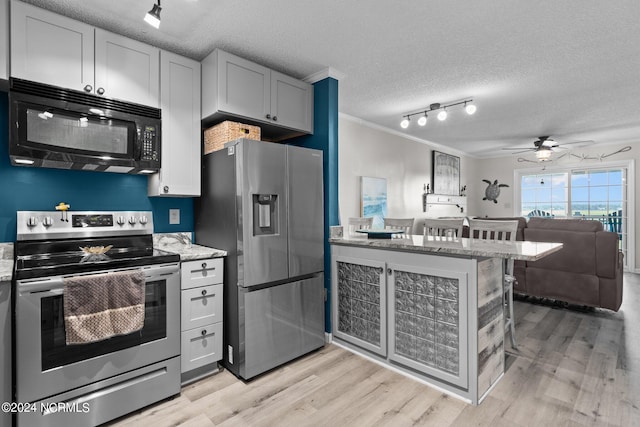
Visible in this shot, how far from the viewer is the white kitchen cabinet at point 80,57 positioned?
1873 mm

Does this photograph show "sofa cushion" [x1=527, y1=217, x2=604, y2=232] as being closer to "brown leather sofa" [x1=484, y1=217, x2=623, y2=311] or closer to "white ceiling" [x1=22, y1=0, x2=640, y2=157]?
"brown leather sofa" [x1=484, y1=217, x2=623, y2=311]

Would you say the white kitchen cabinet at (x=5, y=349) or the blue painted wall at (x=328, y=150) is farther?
the blue painted wall at (x=328, y=150)

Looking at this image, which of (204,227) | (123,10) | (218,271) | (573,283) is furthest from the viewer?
(573,283)

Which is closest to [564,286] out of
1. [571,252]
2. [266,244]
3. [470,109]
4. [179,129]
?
[571,252]

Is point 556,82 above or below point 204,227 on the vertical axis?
above

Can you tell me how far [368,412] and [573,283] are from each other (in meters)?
3.19

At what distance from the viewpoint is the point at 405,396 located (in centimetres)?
214

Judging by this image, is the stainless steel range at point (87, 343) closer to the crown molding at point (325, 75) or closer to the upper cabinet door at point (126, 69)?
the upper cabinet door at point (126, 69)

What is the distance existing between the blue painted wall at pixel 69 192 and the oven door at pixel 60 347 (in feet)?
2.40

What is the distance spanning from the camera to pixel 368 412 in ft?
6.51

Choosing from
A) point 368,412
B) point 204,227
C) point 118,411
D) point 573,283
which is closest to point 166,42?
point 204,227

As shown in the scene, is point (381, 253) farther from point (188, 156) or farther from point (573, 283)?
point (573, 283)

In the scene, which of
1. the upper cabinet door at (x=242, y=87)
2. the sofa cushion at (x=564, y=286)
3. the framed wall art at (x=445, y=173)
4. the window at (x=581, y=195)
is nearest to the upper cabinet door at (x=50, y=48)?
the upper cabinet door at (x=242, y=87)

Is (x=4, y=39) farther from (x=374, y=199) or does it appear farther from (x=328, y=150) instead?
(x=374, y=199)
